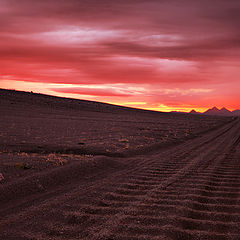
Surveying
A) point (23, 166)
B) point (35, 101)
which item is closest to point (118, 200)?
point (23, 166)

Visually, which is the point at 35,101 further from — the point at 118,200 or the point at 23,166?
the point at 118,200

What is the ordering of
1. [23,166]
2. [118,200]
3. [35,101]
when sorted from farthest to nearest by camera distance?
[35,101]
[23,166]
[118,200]

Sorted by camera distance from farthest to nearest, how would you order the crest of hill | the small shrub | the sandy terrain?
the crest of hill, the small shrub, the sandy terrain

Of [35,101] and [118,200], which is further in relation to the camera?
[35,101]

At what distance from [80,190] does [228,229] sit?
→ 16.6 feet

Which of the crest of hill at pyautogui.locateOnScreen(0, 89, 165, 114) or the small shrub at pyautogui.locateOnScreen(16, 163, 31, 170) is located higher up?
the crest of hill at pyautogui.locateOnScreen(0, 89, 165, 114)

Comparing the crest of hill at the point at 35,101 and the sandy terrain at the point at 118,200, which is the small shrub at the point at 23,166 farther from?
the crest of hill at the point at 35,101

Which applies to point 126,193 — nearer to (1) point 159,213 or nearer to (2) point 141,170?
(1) point 159,213

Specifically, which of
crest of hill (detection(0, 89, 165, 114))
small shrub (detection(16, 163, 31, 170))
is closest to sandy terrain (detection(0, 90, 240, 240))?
small shrub (detection(16, 163, 31, 170))

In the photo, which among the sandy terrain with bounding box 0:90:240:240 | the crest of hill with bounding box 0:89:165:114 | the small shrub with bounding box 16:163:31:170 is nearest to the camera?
the sandy terrain with bounding box 0:90:240:240

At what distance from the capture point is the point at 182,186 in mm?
9719

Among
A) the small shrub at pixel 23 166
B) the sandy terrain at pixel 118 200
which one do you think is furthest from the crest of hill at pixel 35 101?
the sandy terrain at pixel 118 200

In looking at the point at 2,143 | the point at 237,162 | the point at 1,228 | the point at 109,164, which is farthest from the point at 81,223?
the point at 2,143

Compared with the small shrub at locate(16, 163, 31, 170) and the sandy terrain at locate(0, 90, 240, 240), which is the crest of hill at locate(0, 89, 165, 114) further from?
the sandy terrain at locate(0, 90, 240, 240)
